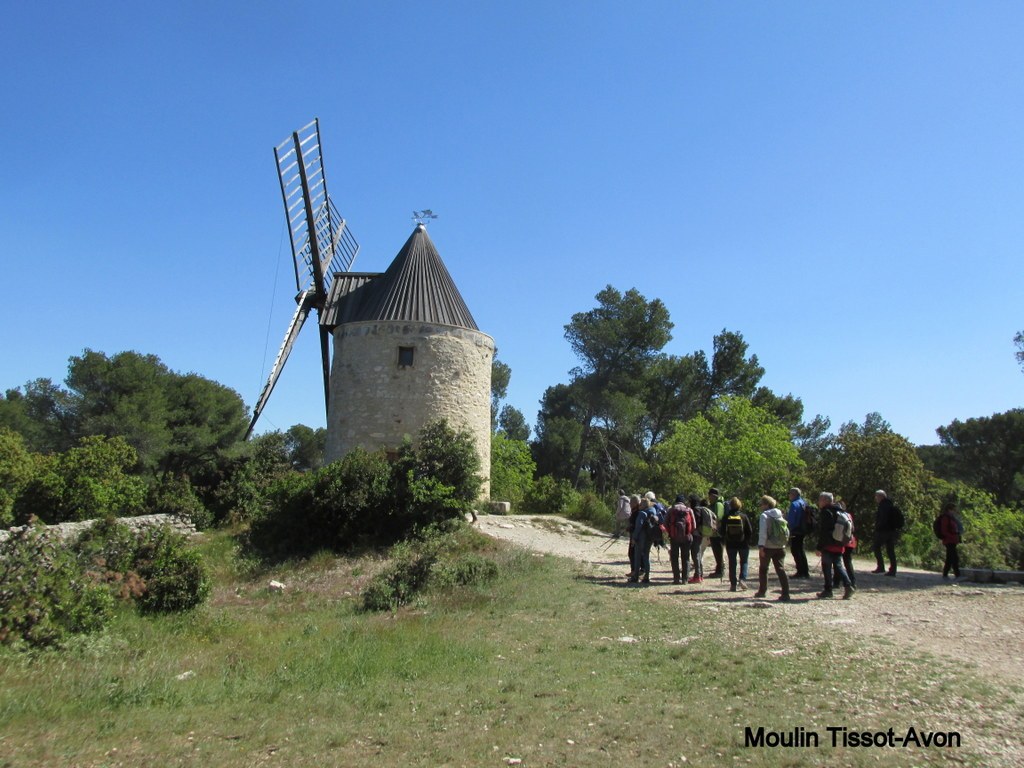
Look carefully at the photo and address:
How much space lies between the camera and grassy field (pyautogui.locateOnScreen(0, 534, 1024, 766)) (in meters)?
4.35

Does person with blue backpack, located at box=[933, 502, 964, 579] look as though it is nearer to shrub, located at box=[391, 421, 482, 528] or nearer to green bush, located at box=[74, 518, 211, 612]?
shrub, located at box=[391, 421, 482, 528]

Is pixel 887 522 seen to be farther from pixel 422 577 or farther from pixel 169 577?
pixel 169 577

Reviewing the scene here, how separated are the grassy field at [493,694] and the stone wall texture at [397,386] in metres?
8.52

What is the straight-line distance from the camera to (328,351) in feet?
69.0

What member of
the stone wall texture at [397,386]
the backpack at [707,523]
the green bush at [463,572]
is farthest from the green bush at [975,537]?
the stone wall texture at [397,386]

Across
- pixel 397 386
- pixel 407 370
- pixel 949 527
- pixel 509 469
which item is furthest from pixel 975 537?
pixel 397 386

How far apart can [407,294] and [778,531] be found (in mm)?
11916

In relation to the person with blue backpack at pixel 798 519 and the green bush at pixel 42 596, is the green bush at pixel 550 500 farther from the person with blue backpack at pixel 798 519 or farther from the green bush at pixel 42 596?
the green bush at pixel 42 596

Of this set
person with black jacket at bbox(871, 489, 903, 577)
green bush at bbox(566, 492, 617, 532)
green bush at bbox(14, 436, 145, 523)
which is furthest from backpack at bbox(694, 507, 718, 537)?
green bush at bbox(14, 436, 145, 523)

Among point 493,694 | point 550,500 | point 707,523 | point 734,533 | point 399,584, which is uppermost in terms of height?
point 550,500

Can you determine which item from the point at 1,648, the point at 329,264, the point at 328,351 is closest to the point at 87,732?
the point at 1,648

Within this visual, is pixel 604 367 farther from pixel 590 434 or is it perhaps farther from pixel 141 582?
pixel 141 582

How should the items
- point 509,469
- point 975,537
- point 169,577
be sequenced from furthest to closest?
point 509,469 → point 975,537 → point 169,577

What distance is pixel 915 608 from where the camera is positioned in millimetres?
8281
